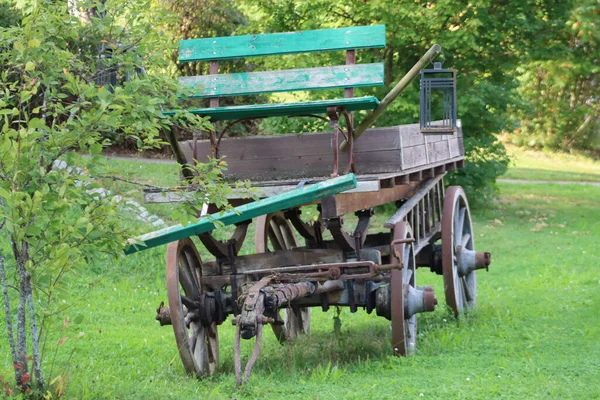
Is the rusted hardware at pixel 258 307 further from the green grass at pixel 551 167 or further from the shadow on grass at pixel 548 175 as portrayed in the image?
the shadow on grass at pixel 548 175

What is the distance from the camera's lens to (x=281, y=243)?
1007cm

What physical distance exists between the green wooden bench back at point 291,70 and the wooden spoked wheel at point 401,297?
49.5 inches

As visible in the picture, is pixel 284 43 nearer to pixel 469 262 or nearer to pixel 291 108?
pixel 291 108

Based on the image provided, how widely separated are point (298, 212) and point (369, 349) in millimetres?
1757

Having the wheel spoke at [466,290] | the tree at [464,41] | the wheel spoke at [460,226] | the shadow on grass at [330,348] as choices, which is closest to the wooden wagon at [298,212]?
the shadow on grass at [330,348]

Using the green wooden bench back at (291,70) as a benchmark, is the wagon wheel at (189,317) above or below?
below

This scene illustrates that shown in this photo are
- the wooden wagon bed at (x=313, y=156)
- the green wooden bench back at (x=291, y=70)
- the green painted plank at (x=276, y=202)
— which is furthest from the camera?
the wooden wagon bed at (x=313, y=156)

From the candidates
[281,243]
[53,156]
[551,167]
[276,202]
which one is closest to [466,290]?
[281,243]

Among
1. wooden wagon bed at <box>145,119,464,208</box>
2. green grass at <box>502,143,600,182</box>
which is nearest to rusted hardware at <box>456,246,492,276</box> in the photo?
wooden wagon bed at <box>145,119,464,208</box>

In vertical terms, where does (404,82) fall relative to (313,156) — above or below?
above

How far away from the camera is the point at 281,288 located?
6613mm

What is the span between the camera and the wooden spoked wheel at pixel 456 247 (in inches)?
359

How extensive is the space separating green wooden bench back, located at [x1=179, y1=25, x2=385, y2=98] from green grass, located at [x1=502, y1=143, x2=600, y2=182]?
776 inches

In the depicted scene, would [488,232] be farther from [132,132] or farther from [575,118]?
[575,118]
